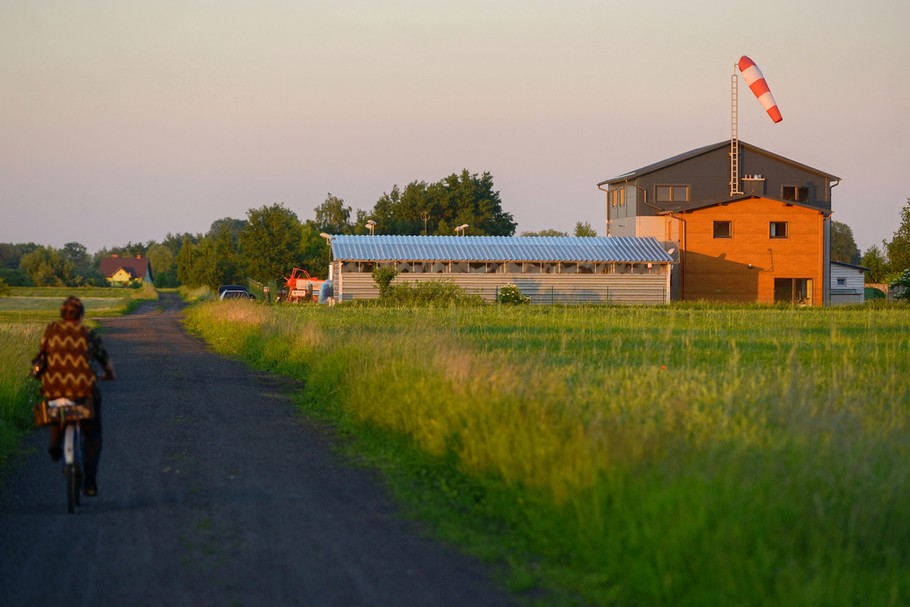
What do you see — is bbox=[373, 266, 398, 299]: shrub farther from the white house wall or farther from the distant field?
the distant field

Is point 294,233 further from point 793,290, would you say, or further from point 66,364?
point 66,364

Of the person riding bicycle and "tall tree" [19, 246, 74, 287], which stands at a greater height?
"tall tree" [19, 246, 74, 287]

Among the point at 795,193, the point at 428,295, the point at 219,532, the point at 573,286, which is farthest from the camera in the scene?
the point at 795,193

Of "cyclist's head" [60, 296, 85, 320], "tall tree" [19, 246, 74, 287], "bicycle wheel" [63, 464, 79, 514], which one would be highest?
"tall tree" [19, 246, 74, 287]

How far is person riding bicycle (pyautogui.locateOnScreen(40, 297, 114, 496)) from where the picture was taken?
8227 mm

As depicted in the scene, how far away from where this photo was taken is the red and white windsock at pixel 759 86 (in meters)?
54.7

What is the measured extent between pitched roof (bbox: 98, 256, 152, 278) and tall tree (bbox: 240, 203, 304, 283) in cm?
8980

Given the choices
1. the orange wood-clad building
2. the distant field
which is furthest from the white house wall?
the distant field

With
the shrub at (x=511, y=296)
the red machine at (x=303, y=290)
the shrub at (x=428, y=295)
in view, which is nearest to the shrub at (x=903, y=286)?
the shrub at (x=511, y=296)

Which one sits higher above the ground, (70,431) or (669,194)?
(669,194)

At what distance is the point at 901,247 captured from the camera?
67938mm

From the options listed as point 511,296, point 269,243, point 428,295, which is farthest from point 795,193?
point 269,243

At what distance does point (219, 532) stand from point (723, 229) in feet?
171

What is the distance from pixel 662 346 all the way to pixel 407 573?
15745mm
